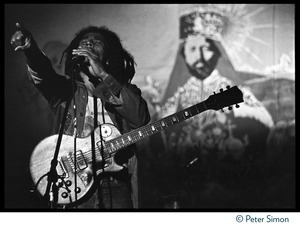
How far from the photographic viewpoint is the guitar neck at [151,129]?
3.88 metres

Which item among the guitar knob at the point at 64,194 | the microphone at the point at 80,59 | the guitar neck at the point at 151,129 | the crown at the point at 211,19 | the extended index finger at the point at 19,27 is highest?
the crown at the point at 211,19

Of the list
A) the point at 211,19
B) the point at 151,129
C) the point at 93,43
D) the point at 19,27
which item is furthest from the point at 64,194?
the point at 211,19

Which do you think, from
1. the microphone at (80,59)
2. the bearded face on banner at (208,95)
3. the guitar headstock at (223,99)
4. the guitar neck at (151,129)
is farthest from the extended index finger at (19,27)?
the guitar headstock at (223,99)

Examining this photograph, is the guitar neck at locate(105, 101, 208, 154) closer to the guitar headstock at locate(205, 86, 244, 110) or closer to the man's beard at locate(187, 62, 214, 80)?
the guitar headstock at locate(205, 86, 244, 110)

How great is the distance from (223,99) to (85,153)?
1.18 metres

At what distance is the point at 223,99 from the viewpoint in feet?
13.0

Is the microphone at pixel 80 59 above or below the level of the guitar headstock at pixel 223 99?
above

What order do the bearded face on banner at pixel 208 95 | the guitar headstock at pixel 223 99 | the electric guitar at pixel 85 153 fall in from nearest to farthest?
the electric guitar at pixel 85 153 < the guitar headstock at pixel 223 99 < the bearded face on banner at pixel 208 95

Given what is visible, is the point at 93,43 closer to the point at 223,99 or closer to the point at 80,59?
the point at 80,59

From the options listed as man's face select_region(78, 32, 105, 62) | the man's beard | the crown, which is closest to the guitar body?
man's face select_region(78, 32, 105, 62)

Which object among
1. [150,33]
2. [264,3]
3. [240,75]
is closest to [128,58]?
[150,33]

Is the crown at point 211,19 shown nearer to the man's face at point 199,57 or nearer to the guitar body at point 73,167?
the man's face at point 199,57

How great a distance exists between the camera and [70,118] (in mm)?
4008
